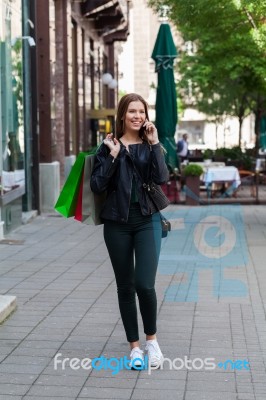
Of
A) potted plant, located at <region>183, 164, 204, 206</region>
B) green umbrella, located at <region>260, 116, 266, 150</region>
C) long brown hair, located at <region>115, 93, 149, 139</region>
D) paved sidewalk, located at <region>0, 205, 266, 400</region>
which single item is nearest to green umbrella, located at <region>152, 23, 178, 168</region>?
potted plant, located at <region>183, 164, 204, 206</region>

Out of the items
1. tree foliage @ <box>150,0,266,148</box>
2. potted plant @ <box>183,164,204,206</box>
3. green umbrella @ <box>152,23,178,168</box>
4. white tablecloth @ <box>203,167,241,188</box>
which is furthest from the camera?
white tablecloth @ <box>203,167,241,188</box>

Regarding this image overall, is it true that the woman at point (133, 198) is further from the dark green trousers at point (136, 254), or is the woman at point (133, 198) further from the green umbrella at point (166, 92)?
the green umbrella at point (166, 92)

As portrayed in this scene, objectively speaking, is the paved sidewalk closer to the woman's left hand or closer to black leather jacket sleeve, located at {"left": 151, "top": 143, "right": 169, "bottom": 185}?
black leather jacket sleeve, located at {"left": 151, "top": 143, "right": 169, "bottom": 185}

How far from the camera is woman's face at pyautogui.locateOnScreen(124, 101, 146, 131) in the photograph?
565cm

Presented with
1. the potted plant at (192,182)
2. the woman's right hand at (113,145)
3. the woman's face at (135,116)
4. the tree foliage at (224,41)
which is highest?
the tree foliage at (224,41)

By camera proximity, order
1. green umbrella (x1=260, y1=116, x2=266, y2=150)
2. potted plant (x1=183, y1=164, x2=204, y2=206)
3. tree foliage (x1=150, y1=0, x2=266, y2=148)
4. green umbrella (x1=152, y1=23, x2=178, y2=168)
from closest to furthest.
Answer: tree foliage (x1=150, y1=0, x2=266, y2=148) < green umbrella (x1=152, y1=23, x2=178, y2=168) < potted plant (x1=183, y1=164, x2=204, y2=206) < green umbrella (x1=260, y1=116, x2=266, y2=150)

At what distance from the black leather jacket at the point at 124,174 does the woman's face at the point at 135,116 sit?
13 cm

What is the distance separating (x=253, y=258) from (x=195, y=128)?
262 feet

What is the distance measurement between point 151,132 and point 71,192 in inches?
26.9

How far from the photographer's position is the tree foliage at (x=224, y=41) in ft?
49.8

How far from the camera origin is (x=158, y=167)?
221 inches

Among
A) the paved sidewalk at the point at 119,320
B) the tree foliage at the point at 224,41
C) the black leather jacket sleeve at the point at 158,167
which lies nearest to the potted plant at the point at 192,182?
the tree foliage at the point at 224,41

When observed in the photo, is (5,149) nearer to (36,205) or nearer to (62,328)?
(36,205)

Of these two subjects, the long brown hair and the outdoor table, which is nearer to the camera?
the long brown hair
